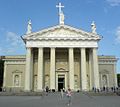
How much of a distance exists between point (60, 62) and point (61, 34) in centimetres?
679

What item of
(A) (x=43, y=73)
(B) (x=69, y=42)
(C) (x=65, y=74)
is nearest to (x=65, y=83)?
(C) (x=65, y=74)

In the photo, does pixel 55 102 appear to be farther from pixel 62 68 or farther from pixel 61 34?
pixel 62 68

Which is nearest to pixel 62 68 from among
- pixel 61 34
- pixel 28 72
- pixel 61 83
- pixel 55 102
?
pixel 61 83

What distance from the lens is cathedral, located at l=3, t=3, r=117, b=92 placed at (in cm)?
4653

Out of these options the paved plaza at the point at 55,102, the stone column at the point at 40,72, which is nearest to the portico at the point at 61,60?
the stone column at the point at 40,72

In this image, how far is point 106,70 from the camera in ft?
178

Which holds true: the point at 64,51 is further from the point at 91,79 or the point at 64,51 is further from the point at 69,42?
the point at 91,79

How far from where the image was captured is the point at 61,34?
48.2m

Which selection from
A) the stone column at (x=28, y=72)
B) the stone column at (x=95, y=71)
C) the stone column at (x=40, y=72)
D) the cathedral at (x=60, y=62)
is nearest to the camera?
the stone column at (x=28, y=72)

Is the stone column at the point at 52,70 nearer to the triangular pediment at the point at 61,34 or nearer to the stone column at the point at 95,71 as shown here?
the triangular pediment at the point at 61,34

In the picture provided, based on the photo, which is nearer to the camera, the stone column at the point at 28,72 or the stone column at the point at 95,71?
the stone column at the point at 28,72

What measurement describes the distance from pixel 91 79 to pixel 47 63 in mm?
10385

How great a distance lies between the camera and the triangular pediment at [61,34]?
47.7 m

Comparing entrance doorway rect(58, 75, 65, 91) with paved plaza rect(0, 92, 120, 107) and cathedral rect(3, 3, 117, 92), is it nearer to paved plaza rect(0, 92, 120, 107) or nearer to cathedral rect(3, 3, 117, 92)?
cathedral rect(3, 3, 117, 92)
